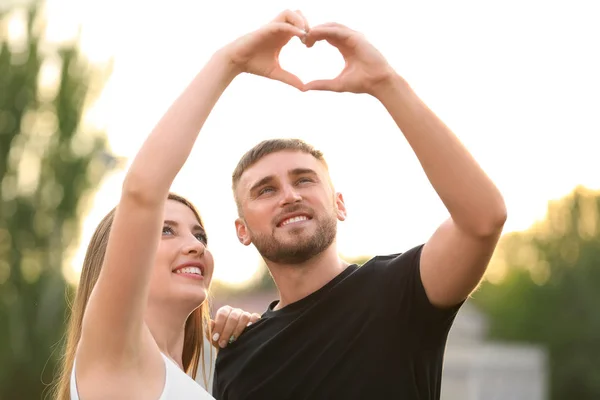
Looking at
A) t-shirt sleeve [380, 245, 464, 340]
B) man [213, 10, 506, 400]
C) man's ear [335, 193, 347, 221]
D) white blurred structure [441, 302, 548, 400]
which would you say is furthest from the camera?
white blurred structure [441, 302, 548, 400]

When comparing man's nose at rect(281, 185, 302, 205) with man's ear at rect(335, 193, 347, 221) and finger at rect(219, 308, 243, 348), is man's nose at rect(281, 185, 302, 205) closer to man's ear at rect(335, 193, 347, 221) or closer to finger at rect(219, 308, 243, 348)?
man's ear at rect(335, 193, 347, 221)

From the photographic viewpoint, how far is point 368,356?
13.4ft

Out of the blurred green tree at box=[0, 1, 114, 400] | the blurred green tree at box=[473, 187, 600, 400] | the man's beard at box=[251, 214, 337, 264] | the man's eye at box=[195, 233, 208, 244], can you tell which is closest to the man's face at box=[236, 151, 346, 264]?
the man's beard at box=[251, 214, 337, 264]

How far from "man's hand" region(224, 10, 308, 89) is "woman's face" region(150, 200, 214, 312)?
1.09 metres

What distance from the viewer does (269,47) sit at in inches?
141

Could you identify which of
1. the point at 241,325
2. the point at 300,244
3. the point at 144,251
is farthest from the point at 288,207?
the point at 144,251

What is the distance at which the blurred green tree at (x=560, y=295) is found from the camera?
44656 millimetres

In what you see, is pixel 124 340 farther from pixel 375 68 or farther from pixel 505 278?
pixel 505 278

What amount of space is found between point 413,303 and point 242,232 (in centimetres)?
117

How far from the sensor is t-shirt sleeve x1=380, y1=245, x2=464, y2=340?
4039mm

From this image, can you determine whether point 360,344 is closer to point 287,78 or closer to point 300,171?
point 300,171

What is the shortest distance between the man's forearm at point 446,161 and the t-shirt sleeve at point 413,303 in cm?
54

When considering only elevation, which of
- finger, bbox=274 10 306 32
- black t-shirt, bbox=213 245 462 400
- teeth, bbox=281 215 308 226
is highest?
finger, bbox=274 10 306 32

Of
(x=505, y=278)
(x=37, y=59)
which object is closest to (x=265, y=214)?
(x=37, y=59)
